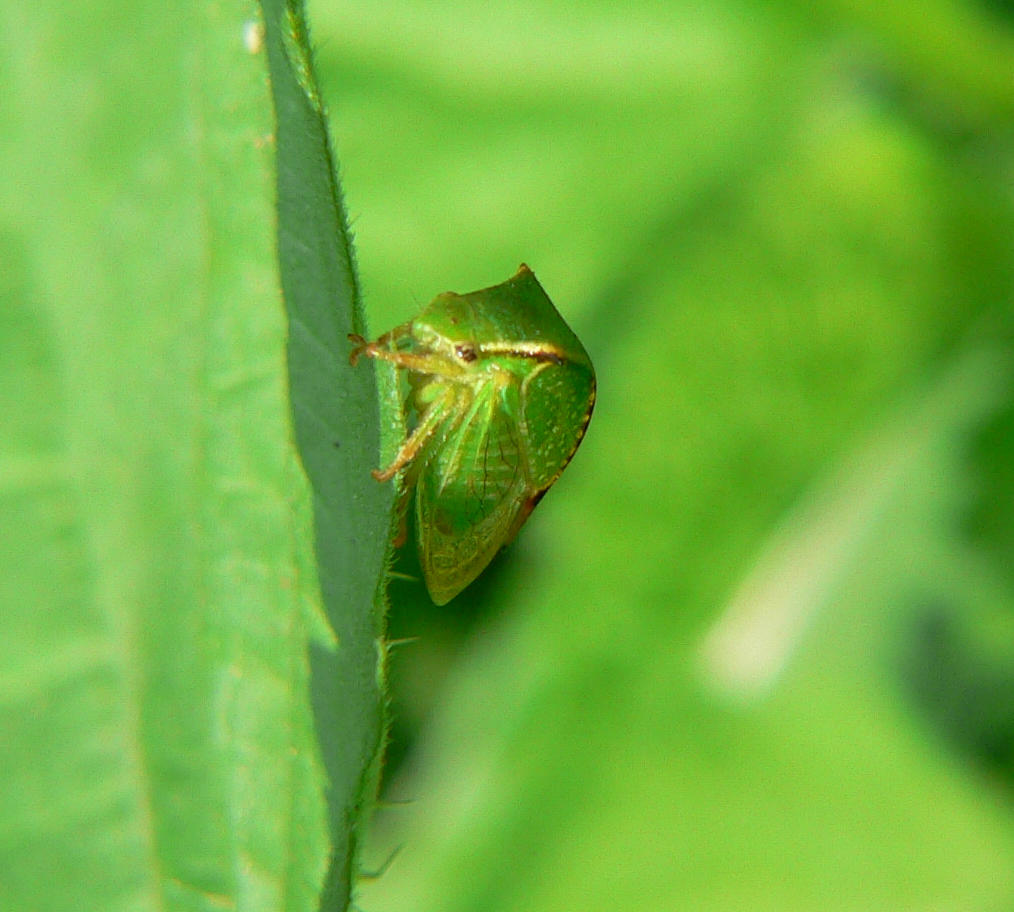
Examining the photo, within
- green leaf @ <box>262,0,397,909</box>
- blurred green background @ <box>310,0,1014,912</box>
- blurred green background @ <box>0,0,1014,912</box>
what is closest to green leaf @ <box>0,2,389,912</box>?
green leaf @ <box>262,0,397,909</box>

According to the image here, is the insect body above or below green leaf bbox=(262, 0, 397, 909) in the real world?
below

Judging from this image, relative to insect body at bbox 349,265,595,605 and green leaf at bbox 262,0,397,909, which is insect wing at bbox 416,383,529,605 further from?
green leaf at bbox 262,0,397,909

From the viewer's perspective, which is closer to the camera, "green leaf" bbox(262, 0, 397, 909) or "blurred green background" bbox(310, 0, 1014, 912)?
"green leaf" bbox(262, 0, 397, 909)

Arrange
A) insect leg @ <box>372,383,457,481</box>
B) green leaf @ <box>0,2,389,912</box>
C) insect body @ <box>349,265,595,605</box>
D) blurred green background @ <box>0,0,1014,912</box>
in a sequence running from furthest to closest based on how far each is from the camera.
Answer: blurred green background @ <box>0,0,1014,912</box>, insect body @ <box>349,265,595,605</box>, insect leg @ <box>372,383,457,481</box>, green leaf @ <box>0,2,389,912</box>

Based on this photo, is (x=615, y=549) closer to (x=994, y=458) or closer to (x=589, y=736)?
(x=589, y=736)

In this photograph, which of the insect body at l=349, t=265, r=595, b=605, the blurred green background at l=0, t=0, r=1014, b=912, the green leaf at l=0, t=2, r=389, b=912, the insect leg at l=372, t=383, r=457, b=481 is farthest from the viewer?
the blurred green background at l=0, t=0, r=1014, b=912

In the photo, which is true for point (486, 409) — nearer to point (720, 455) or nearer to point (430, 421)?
point (430, 421)

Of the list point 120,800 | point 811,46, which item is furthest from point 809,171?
point 120,800
